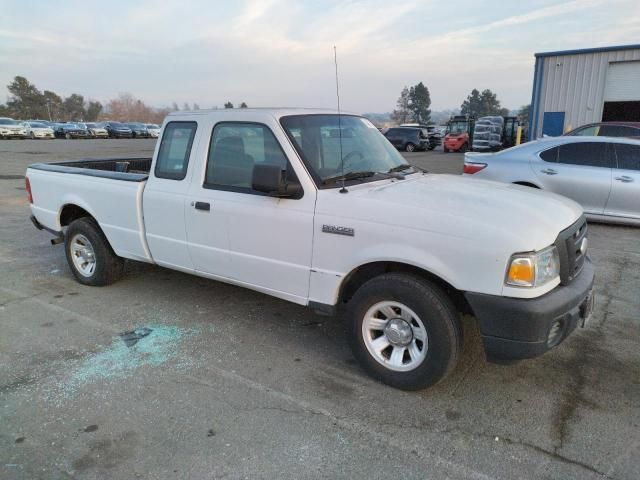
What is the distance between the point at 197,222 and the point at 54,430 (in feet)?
6.06

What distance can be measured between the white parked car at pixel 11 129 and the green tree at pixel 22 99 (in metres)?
46.7

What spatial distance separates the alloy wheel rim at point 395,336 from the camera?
318 centimetres

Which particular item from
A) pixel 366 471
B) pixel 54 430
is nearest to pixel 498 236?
pixel 366 471

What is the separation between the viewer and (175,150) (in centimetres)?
439

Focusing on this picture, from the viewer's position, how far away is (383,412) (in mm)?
3076

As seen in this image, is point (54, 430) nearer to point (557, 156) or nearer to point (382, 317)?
point (382, 317)

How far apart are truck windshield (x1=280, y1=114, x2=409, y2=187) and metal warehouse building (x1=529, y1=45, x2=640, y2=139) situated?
16.3 m

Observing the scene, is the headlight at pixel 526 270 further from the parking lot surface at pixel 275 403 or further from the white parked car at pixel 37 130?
the white parked car at pixel 37 130

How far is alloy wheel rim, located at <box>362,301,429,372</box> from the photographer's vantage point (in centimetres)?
318

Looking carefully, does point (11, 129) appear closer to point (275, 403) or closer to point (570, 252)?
point (275, 403)

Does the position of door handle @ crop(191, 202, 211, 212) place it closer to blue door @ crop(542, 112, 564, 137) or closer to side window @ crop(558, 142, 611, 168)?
side window @ crop(558, 142, 611, 168)

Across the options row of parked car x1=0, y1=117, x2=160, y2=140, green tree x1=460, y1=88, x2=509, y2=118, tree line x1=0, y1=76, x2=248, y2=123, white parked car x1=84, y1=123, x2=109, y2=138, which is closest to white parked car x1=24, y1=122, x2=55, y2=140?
row of parked car x1=0, y1=117, x2=160, y2=140

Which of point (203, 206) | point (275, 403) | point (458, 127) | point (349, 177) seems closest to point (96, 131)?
point (458, 127)

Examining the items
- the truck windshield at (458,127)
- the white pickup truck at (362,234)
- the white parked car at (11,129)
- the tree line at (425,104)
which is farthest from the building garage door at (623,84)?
the tree line at (425,104)
